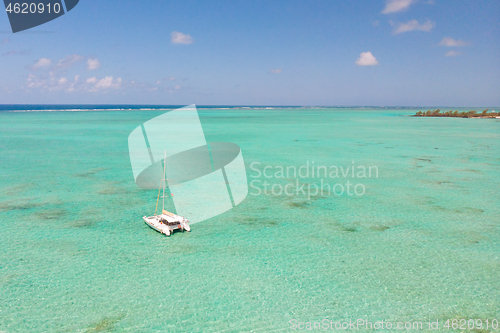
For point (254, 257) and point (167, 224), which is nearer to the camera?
point (254, 257)

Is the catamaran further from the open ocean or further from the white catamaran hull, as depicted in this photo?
the open ocean

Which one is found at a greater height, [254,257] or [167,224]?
[167,224]

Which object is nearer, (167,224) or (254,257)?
(254,257)

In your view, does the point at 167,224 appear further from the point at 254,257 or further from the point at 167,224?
the point at 254,257

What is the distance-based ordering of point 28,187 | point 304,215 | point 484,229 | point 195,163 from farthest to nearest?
1. point 195,163
2. point 28,187
3. point 304,215
4. point 484,229

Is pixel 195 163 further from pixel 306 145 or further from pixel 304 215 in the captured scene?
pixel 306 145

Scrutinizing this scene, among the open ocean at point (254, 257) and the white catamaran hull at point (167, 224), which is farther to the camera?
the white catamaran hull at point (167, 224)

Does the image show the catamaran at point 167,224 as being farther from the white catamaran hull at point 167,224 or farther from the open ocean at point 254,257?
the open ocean at point 254,257

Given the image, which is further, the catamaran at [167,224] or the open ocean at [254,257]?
the catamaran at [167,224]

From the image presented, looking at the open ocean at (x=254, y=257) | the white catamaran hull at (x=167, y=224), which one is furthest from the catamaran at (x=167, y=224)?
the open ocean at (x=254, y=257)

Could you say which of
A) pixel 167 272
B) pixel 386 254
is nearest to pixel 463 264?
pixel 386 254

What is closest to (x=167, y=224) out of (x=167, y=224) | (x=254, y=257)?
(x=167, y=224)
